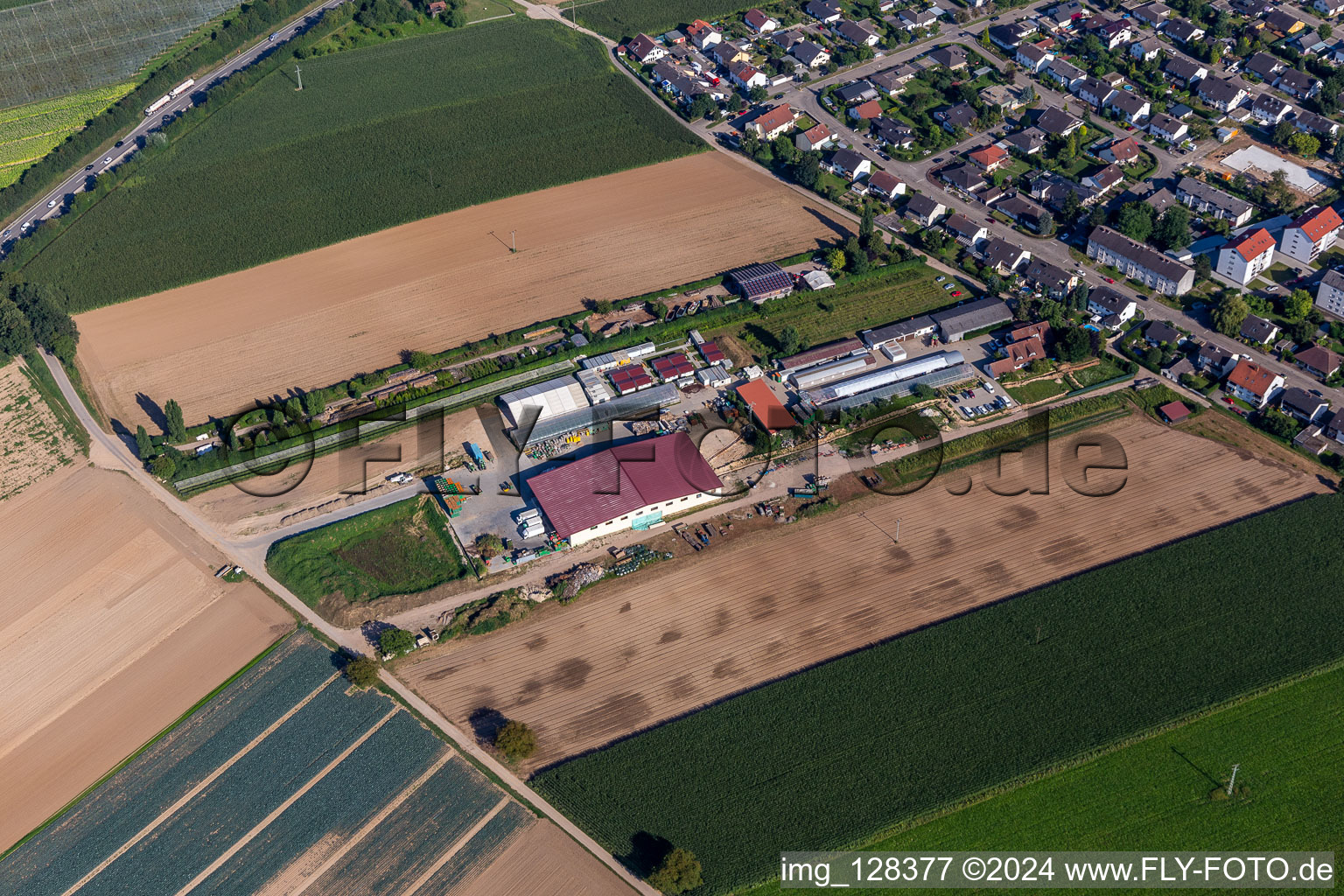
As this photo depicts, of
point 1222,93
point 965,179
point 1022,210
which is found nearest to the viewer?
point 1022,210

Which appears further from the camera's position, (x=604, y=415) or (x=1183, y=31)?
(x=1183, y=31)

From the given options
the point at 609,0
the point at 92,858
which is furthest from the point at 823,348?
the point at 609,0

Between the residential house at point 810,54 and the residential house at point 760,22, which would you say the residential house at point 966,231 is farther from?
the residential house at point 760,22

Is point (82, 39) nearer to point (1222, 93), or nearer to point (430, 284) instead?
point (430, 284)

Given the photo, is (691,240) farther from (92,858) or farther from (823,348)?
(92,858)

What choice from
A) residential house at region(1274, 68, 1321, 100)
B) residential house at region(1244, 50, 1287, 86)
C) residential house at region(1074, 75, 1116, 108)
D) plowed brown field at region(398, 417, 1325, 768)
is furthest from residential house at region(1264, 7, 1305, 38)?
plowed brown field at region(398, 417, 1325, 768)

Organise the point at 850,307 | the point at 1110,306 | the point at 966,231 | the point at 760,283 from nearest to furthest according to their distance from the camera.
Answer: the point at 1110,306, the point at 850,307, the point at 760,283, the point at 966,231

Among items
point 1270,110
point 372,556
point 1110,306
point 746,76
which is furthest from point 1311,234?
point 372,556
